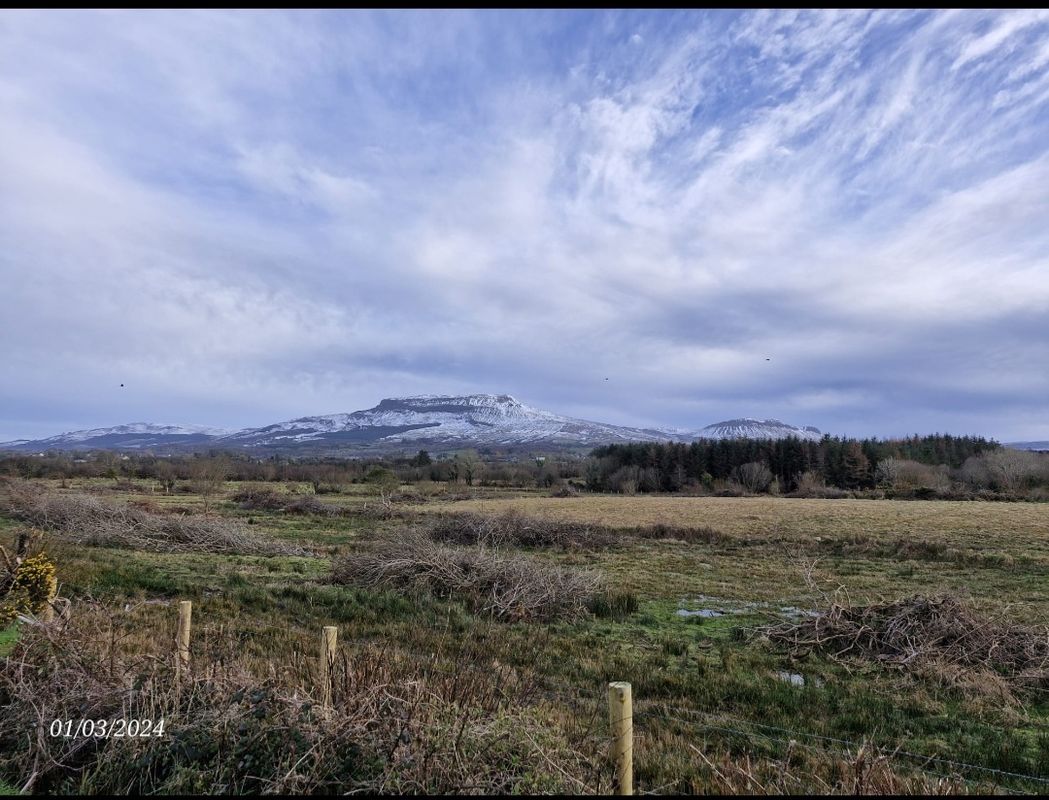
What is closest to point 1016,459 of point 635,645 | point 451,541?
point 451,541

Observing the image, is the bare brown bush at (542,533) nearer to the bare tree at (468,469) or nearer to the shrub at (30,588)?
the shrub at (30,588)

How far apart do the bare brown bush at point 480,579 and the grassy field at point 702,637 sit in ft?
1.98

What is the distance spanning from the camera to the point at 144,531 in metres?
25.3

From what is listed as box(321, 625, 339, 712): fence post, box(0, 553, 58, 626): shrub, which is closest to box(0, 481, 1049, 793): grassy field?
box(321, 625, 339, 712): fence post

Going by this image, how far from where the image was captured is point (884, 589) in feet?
56.6

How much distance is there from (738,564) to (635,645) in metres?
13.9

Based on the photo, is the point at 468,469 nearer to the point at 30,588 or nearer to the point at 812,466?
the point at 812,466

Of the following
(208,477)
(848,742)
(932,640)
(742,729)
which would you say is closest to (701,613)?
(932,640)

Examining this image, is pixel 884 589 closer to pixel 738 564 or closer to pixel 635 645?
pixel 738 564

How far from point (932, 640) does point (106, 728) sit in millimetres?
11743

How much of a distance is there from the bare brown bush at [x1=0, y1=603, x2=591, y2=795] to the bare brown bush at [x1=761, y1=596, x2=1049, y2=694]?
7.29 metres

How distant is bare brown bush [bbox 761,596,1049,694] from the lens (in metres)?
9.10

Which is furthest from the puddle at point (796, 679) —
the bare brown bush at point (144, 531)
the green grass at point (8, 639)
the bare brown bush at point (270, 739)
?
the bare brown bush at point (144, 531)

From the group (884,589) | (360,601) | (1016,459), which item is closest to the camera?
(360,601)
